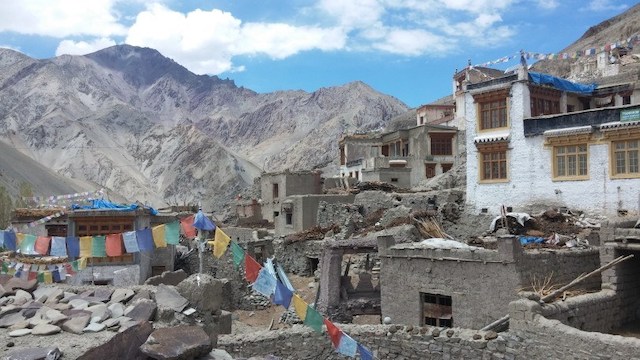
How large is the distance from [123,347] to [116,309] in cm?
180

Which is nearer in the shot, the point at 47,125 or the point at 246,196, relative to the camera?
the point at 246,196

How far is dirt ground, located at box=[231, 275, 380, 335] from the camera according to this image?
64.0ft

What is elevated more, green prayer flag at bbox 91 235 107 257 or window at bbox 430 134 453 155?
window at bbox 430 134 453 155

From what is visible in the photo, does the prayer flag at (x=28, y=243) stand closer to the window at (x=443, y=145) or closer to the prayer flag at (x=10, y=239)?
the prayer flag at (x=10, y=239)

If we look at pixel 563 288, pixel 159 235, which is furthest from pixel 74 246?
pixel 563 288

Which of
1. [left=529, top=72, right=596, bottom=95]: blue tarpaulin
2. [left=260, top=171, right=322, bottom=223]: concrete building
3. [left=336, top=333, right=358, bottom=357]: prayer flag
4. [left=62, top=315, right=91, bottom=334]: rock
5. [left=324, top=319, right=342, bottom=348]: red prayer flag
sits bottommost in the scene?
[left=336, top=333, right=358, bottom=357]: prayer flag

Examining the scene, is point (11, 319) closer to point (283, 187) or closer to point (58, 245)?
point (58, 245)

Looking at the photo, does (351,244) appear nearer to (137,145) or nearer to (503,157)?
(503,157)

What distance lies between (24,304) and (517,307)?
937cm

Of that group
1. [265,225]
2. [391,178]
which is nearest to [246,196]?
[265,225]

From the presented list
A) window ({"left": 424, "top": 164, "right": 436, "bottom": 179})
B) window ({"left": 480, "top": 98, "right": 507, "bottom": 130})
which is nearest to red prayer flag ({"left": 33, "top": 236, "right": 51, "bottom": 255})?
window ({"left": 480, "top": 98, "right": 507, "bottom": 130})

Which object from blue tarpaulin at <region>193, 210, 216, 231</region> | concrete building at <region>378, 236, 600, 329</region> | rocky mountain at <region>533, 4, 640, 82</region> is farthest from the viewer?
rocky mountain at <region>533, 4, 640, 82</region>

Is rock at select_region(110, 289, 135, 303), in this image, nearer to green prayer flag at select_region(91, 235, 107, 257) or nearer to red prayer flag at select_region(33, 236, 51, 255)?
green prayer flag at select_region(91, 235, 107, 257)

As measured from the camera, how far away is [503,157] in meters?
24.5
